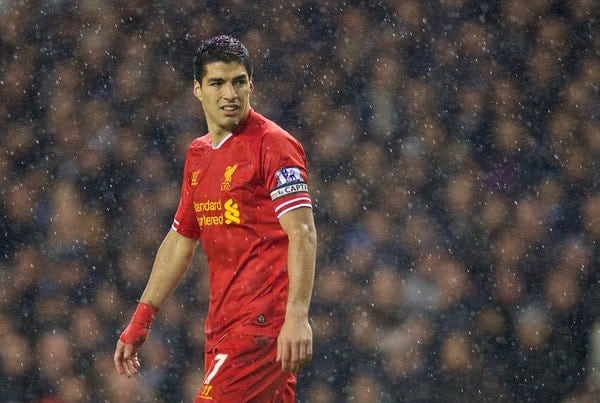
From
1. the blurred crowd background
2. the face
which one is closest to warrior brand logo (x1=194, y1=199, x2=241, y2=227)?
the face

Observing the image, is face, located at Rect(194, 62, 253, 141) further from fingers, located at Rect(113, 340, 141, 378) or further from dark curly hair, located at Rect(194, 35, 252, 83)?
fingers, located at Rect(113, 340, 141, 378)

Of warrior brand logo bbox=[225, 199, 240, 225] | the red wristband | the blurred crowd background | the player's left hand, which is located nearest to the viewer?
the player's left hand

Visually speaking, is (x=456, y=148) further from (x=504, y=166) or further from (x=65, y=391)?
(x=65, y=391)

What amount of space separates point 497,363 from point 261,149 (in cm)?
132

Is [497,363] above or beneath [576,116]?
beneath

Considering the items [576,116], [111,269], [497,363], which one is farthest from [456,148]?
[111,269]

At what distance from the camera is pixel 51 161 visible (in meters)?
2.64

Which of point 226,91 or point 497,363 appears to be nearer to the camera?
point 226,91

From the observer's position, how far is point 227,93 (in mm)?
1411

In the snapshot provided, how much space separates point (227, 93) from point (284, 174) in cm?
15

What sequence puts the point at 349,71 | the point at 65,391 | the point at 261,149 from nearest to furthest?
the point at 261,149 < the point at 65,391 < the point at 349,71

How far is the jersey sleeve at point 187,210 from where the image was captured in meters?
1.49

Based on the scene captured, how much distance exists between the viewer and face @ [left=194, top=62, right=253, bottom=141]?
55.6 inches

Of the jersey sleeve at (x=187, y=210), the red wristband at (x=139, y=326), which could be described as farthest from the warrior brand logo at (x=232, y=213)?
the red wristband at (x=139, y=326)
